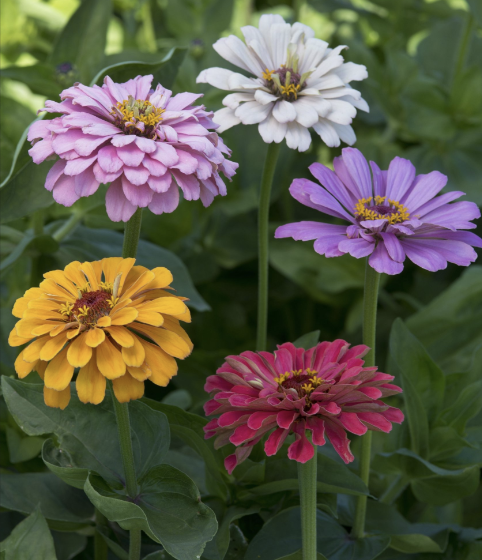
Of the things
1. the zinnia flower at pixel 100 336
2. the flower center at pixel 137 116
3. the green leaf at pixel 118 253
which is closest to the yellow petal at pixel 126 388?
the zinnia flower at pixel 100 336

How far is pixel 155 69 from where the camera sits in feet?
1.49

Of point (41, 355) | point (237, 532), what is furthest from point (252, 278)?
point (41, 355)

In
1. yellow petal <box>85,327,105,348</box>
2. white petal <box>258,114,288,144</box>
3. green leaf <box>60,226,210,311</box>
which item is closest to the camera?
yellow petal <box>85,327,105,348</box>

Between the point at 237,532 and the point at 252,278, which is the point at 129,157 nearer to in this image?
the point at 237,532

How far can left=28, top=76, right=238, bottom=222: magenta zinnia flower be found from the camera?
0.94 ft

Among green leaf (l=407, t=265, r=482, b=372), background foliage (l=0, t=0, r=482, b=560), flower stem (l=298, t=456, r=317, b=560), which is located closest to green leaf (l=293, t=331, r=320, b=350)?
background foliage (l=0, t=0, r=482, b=560)

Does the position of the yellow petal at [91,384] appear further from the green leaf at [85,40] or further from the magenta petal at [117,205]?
the green leaf at [85,40]

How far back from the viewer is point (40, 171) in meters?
0.44

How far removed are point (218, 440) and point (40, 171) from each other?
220 mm

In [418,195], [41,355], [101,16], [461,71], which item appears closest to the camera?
[41,355]

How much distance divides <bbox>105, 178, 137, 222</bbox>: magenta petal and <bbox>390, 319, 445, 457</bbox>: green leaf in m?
0.19

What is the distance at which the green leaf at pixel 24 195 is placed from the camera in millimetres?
429

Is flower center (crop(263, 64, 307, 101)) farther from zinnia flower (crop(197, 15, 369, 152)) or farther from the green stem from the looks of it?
the green stem

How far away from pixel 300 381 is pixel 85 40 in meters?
0.40
